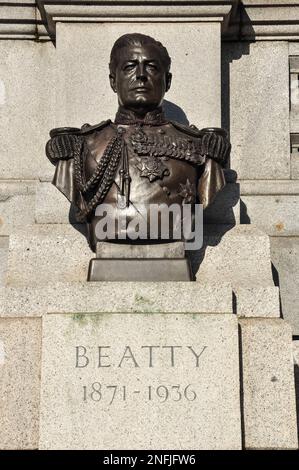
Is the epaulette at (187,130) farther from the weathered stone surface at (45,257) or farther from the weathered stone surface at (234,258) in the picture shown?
the weathered stone surface at (45,257)

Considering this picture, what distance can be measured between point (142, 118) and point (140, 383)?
7.60ft

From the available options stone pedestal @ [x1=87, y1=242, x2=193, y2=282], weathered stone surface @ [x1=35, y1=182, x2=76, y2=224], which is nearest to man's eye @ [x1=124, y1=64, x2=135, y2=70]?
weathered stone surface @ [x1=35, y1=182, x2=76, y2=224]

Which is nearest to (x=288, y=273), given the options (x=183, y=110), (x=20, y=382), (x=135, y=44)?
(x=183, y=110)

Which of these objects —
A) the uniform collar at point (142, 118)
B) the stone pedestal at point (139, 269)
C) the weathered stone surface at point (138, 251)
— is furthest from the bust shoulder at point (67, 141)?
the stone pedestal at point (139, 269)

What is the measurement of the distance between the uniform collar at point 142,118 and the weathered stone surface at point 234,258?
1.02 meters

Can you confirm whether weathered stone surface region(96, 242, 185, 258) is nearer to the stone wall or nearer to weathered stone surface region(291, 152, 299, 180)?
the stone wall

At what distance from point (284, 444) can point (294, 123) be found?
3685 millimetres

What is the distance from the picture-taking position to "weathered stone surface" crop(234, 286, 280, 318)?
793cm

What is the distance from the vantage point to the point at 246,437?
754 cm

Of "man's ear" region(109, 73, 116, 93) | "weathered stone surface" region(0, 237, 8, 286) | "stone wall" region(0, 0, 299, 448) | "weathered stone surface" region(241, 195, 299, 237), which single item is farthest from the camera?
"weathered stone surface" region(241, 195, 299, 237)

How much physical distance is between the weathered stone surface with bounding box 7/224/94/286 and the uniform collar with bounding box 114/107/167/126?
40.1 inches

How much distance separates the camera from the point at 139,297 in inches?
299
